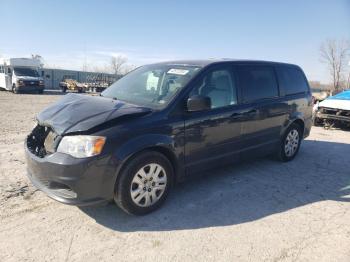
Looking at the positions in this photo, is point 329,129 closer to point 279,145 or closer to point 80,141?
point 279,145

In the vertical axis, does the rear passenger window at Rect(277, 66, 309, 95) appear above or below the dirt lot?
above

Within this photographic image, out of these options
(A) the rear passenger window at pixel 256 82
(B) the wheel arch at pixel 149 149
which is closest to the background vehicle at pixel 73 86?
(A) the rear passenger window at pixel 256 82

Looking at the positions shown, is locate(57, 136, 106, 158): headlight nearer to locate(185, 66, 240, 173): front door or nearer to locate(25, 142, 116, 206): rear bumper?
locate(25, 142, 116, 206): rear bumper

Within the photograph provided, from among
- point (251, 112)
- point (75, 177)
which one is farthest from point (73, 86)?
point (75, 177)

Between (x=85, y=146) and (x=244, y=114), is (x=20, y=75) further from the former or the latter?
(x=85, y=146)

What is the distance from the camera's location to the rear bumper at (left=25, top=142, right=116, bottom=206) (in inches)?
129

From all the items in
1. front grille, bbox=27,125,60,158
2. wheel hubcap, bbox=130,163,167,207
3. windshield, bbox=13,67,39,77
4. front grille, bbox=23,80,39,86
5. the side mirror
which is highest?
windshield, bbox=13,67,39,77

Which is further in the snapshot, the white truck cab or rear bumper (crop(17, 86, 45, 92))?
the white truck cab

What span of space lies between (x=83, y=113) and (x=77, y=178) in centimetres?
78

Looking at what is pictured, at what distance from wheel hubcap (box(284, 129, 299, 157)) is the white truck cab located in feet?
83.7

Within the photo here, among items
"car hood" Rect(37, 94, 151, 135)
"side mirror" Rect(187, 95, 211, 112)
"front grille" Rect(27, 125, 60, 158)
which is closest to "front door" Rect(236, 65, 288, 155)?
"side mirror" Rect(187, 95, 211, 112)

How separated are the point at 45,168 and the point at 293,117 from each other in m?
4.55

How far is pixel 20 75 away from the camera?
88.7ft

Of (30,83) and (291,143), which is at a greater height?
(30,83)
